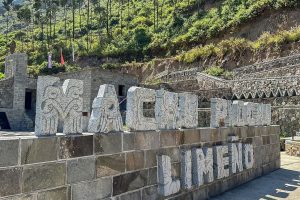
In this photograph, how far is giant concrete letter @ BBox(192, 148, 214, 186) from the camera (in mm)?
6969

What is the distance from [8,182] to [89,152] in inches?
47.6

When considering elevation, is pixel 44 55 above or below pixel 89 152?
above

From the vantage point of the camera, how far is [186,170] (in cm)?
671

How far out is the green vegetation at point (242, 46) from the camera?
1371 inches

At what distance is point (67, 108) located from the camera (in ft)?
14.7

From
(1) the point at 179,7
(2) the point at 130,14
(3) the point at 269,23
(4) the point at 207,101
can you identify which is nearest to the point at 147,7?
(2) the point at 130,14

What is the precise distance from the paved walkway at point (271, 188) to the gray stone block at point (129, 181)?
2.44 m

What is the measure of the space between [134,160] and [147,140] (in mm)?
444

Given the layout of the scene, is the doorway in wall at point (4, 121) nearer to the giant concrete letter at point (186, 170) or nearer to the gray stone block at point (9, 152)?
the giant concrete letter at point (186, 170)

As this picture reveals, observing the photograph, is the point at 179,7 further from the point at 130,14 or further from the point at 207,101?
the point at 207,101

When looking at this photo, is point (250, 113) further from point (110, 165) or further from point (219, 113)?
point (110, 165)

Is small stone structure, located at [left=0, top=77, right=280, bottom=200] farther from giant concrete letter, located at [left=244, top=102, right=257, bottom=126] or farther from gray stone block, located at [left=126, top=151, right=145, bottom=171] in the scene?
giant concrete letter, located at [left=244, top=102, right=257, bottom=126]

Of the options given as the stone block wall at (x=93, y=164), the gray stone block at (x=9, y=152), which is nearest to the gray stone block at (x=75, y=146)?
the stone block wall at (x=93, y=164)

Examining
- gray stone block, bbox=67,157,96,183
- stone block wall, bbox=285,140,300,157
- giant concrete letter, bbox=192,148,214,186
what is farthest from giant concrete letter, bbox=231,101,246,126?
stone block wall, bbox=285,140,300,157
